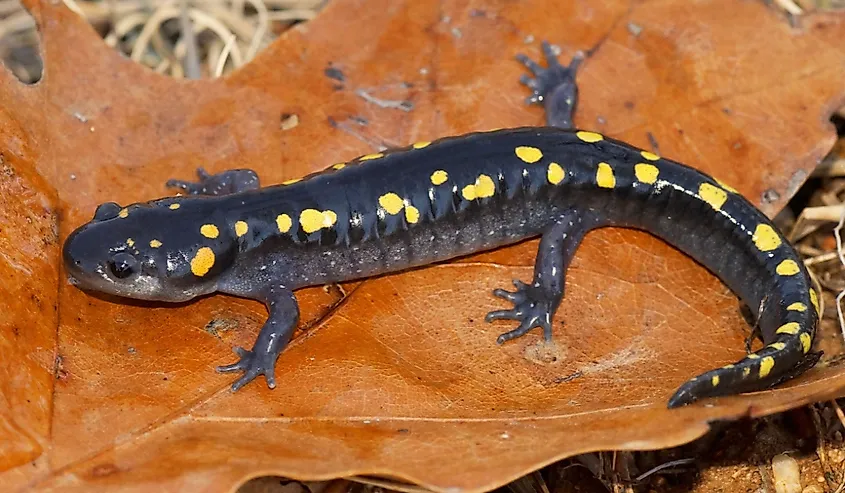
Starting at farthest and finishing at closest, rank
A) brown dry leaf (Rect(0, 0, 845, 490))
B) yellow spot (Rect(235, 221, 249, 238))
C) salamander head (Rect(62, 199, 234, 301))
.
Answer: yellow spot (Rect(235, 221, 249, 238)), salamander head (Rect(62, 199, 234, 301)), brown dry leaf (Rect(0, 0, 845, 490))

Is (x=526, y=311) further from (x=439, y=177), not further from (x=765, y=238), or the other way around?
(x=765, y=238)

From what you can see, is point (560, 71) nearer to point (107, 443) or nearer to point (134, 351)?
point (134, 351)

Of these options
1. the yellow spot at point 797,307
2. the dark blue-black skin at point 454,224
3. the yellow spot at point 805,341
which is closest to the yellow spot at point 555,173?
the dark blue-black skin at point 454,224

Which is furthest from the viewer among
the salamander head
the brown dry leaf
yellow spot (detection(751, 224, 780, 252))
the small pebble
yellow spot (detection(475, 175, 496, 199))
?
yellow spot (detection(475, 175, 496, 199))

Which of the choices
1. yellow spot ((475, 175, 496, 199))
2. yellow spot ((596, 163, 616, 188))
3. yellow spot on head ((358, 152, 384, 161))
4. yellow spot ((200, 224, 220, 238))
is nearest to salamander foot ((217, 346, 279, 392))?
yellow spot ((200, 224, 220, 238))

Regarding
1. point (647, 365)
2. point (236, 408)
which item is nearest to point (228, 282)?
point (236, 408)

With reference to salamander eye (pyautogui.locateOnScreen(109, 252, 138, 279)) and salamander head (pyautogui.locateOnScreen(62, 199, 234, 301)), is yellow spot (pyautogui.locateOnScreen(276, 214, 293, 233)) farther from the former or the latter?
salamander eye (pyautogui.locateOnScreen(109, 252, 138, 279))
